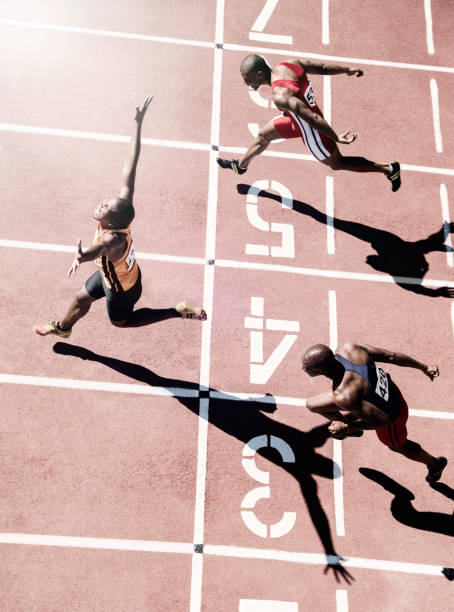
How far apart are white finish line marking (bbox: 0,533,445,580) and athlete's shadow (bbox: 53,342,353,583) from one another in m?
0.41

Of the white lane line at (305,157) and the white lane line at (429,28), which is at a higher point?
the white lane line at (429,28)

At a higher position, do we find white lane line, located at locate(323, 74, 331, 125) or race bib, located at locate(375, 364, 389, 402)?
white lane line, located at locate(323, 74, 331, 125)

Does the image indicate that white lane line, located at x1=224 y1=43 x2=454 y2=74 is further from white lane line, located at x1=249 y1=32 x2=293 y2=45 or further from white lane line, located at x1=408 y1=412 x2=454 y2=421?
white lane line, located at x1=408 y1=412 x2=454 y2=421

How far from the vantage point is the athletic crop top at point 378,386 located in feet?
20.3

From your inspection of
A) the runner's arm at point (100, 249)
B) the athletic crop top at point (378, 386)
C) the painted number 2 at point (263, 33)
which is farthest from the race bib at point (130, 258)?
the painted number 2 at point (263, 33)

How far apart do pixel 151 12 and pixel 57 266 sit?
5.36 m

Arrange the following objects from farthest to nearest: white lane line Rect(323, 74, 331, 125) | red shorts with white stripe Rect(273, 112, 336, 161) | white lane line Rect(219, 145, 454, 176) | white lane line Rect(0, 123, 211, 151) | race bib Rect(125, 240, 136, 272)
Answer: white lane line Rect(323, 74, 331, 125)
white lane line Rect(219, 145, 454, 176)
white lane line Rect(0, 123, 211, 151)
red shorts with white stripe Rect(273, 112, 336, 161)
race bib Rect(125, 240, 136, 272)

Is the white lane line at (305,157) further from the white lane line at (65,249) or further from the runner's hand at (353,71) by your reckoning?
the white lane line at (65,249)

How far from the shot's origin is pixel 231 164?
29.5ft

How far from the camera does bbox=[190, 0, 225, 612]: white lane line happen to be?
6.96 m

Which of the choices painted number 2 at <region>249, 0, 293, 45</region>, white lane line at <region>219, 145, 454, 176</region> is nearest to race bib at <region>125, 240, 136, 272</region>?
white lane line at <region>219, 145, 454, 176</region>

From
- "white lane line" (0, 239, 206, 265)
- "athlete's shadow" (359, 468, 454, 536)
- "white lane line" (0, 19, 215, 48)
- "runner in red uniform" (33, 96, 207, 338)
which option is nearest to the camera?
"runner in red uniform" (33, 96, 207, 338)

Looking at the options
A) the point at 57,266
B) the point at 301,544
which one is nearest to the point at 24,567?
the point at 301,544

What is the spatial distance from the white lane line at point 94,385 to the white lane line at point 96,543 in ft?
5.81
